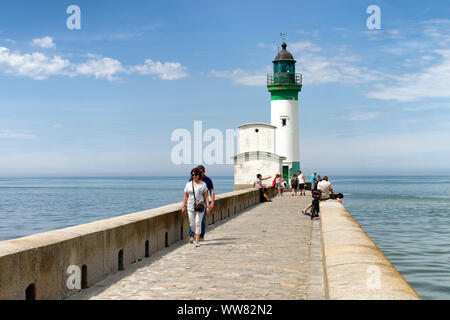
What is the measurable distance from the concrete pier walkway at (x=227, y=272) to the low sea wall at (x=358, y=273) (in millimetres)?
619

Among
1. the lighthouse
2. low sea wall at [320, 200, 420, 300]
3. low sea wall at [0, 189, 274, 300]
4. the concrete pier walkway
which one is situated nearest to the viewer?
low sea wall at [320, 200, 420, 300]

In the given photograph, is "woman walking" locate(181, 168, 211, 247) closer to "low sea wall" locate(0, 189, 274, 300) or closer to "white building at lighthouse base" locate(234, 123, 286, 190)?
"low sea wall" locate(0, 189, 274, 300)

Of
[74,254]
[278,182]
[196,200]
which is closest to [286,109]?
[278,182]

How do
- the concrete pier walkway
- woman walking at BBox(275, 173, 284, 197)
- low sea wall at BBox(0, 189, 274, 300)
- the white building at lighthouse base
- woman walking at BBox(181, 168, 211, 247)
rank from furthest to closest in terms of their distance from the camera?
1. the white building at lighthouse base
2. woman walking at BBox(275, 173, 284, 197)
3. woman walking at BBox(181, 168, 211, 247)
4. the concrete pier walkway
5. low sea wall at BBox(0, 189, 274, 300)

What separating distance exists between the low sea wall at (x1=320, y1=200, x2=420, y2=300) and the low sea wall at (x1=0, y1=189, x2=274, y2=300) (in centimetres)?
333

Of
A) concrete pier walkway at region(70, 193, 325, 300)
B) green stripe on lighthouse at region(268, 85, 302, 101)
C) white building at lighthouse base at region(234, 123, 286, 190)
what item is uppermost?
green stripe on lighthouse at region(268, 85, 302, 101)

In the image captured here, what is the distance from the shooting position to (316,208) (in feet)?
59.5

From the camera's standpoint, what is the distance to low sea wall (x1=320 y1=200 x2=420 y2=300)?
4.74 meters

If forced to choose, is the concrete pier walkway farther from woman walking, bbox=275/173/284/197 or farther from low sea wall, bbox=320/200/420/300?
woman walking, bbox=275/173/284/197

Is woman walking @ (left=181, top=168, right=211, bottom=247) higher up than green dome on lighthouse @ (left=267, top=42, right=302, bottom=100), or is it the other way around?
green dome on lighthouse @ (left=267, top=42, right=302, bottom=100)

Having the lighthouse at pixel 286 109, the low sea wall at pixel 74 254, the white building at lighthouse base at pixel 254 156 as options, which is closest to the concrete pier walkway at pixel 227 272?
the low sea wall at pixel 74 254

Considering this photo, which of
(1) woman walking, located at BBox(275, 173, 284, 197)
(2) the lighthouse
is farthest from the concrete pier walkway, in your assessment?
(2) the lighthouse

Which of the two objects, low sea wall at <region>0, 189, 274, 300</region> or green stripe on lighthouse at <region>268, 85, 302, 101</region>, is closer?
low sea wall at <region>0, 189, 274, 300</region>

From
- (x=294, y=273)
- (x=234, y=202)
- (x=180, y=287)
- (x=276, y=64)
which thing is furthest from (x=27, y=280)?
(x=276, y=64)
